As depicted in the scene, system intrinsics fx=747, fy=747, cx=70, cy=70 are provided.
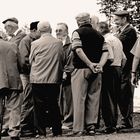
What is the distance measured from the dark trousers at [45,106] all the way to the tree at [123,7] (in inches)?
1331

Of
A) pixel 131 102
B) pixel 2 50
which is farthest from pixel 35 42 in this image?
pixel 131 102

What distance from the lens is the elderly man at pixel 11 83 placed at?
13.2m

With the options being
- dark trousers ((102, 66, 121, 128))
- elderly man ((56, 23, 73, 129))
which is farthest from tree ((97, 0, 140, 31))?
dark trousers ((102, 66, 121, 128))

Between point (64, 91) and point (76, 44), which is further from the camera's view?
point (64, 91)

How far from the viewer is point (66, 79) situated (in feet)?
48.4

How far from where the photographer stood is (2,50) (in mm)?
13164

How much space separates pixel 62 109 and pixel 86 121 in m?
2.31

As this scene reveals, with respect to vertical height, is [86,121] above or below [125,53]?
below

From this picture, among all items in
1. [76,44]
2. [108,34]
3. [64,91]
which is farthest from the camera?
[64,91]

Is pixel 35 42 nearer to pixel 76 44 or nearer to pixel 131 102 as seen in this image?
pixel 76 44

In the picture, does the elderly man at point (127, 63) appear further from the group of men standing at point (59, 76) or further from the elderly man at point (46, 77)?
the elderly man at point (46, 77)

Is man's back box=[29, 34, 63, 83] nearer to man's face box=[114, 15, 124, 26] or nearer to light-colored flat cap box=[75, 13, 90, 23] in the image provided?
light-colored flat cap box=[75, 13, 90, 23]

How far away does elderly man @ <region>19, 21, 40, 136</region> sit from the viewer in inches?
565

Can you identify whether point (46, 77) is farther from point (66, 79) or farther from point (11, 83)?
point (66, 79)
